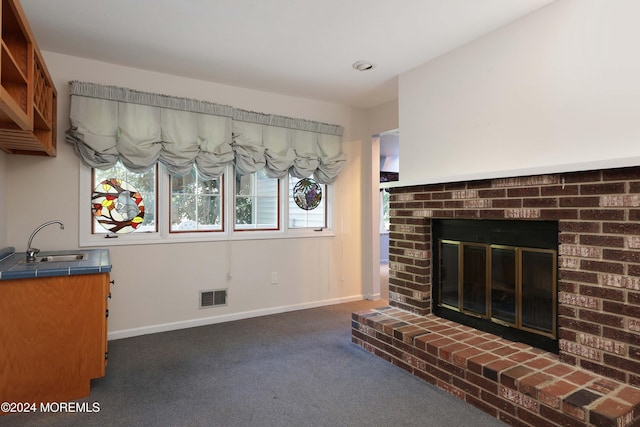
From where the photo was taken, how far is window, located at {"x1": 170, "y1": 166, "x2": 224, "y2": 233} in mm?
3656

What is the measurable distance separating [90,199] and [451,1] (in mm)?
3175

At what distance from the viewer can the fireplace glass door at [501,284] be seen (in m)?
2.39

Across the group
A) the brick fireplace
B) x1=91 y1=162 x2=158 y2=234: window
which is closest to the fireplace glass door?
the brick fireplace

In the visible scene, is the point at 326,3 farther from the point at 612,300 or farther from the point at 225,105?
the point at 612,300

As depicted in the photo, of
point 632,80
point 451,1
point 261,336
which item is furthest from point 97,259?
point 632,80

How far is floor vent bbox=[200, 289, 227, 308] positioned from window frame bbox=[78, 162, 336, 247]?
527 millimetres

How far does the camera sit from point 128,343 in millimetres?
3205

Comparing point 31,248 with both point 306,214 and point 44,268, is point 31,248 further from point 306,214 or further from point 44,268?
point 306,214

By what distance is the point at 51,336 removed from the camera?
2186 mm

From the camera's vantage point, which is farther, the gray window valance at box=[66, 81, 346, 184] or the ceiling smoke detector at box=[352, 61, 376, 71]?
the ceiling smoke detector at box=[352, 61, 376, 71]

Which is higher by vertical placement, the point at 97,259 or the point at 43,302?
the point at 97,259

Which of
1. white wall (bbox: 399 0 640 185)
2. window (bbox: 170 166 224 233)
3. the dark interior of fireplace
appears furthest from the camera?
Answer: window (bbox: 170 166 224 233)

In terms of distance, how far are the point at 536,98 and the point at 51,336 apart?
330 centimetres

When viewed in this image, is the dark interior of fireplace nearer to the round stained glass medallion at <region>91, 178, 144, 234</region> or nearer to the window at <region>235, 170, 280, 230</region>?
the window at <region>235, 170, 280, 230</region>
